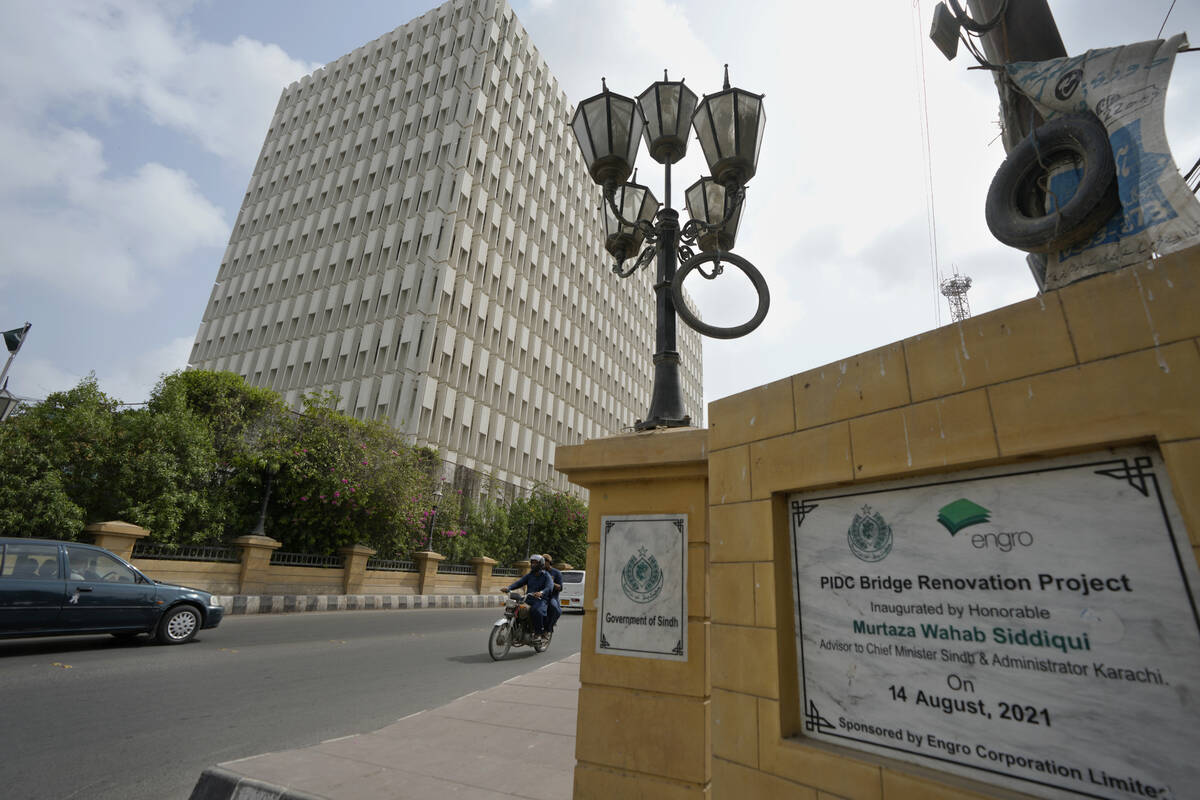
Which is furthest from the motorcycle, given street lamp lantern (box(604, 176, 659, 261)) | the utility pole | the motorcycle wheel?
the utility pole

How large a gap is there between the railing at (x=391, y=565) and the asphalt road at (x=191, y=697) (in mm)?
7033

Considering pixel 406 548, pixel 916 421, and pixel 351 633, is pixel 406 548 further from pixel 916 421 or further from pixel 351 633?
pixel 916 421

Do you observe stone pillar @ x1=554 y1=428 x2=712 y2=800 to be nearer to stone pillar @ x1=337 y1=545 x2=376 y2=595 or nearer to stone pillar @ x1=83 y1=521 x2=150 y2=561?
stone pillar @ x1=83 y1=521 x2=150 y2=561

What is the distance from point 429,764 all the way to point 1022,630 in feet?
12.0

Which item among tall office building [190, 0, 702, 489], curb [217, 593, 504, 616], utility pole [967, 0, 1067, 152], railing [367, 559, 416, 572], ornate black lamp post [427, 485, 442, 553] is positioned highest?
tall office building [190, 0, 702, 489]

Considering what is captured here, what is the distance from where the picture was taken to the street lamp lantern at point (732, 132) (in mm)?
3914

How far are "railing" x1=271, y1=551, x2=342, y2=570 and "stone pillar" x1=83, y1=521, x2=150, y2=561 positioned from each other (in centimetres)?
350

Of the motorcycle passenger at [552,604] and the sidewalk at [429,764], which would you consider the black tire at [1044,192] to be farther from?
the motorcycle passenger at [552,604]

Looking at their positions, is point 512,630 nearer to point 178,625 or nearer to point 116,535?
point 178,625

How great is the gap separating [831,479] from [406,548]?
1855 cm

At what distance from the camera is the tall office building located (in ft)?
92.9

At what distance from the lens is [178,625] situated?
7.89 meters

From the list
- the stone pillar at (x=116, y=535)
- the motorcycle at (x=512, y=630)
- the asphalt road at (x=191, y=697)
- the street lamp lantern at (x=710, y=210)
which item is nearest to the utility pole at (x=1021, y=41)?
the street lamp lantern at (x=710, y=210)

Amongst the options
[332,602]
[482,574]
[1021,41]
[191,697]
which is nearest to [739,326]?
[1021,41]
